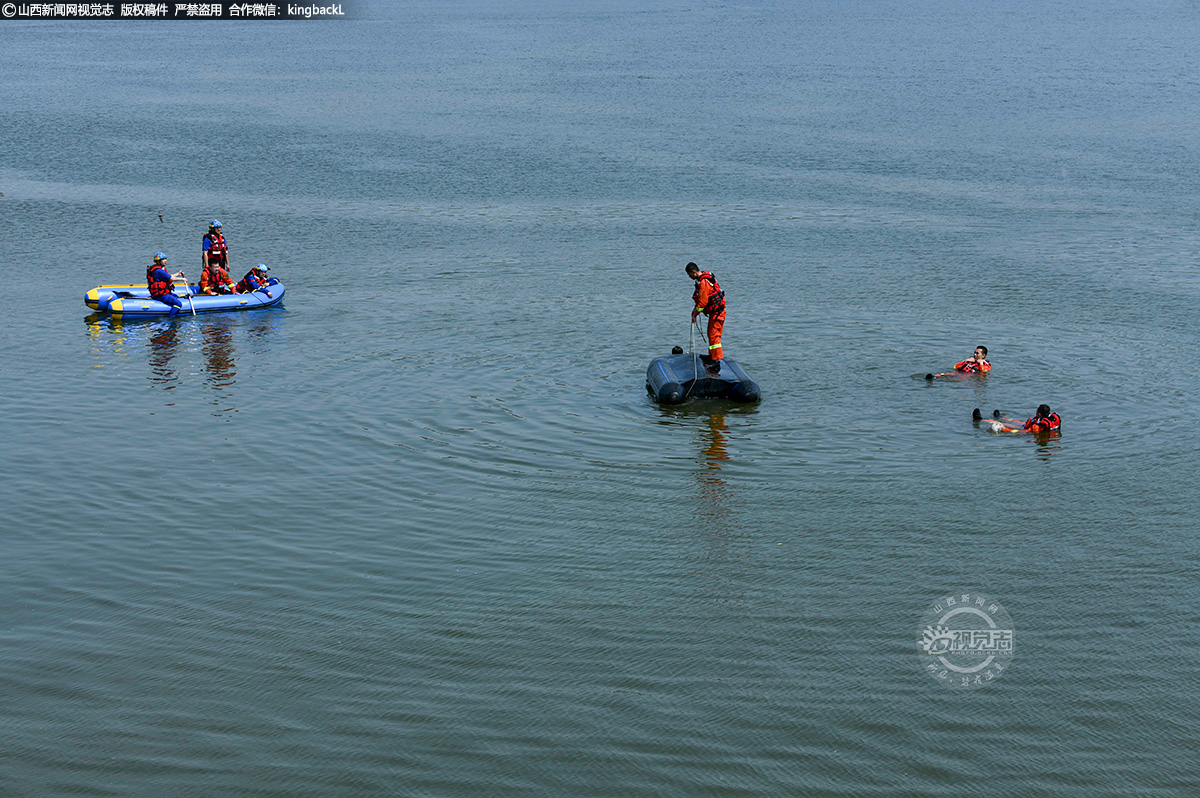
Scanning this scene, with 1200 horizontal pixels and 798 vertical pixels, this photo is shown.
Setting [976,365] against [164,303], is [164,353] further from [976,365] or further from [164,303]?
[976,365]

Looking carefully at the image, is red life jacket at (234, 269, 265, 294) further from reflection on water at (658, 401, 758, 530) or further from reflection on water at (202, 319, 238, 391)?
reflection on water at (658, 401, 758, 530)

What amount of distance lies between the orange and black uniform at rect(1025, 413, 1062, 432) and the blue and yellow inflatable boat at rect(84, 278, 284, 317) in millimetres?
16727

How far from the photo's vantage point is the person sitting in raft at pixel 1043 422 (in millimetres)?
17312

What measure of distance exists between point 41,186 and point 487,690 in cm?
3833

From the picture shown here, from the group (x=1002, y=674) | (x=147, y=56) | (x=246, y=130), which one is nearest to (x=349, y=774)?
(x=1002, y=674)

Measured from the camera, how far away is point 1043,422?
17.3 metres

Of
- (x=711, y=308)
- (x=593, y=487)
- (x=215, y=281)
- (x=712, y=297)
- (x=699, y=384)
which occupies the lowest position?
(x=593, y=487)

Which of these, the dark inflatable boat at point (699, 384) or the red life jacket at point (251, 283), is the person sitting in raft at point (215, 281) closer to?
the red life jacket at point (251, 283)

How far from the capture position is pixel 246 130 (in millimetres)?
55469

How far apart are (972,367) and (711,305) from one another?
475cm

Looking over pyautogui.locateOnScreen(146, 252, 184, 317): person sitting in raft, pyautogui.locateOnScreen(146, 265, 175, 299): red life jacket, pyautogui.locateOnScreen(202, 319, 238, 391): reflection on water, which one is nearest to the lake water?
pyautogui.locateOnScreen(202, 319, 238, 391): reflection on water

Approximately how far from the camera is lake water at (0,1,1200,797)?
31.3 feet

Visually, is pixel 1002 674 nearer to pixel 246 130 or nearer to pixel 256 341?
pixel 256 341

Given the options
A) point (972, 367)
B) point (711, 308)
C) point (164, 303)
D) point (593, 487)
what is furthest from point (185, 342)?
point (972, 367)
